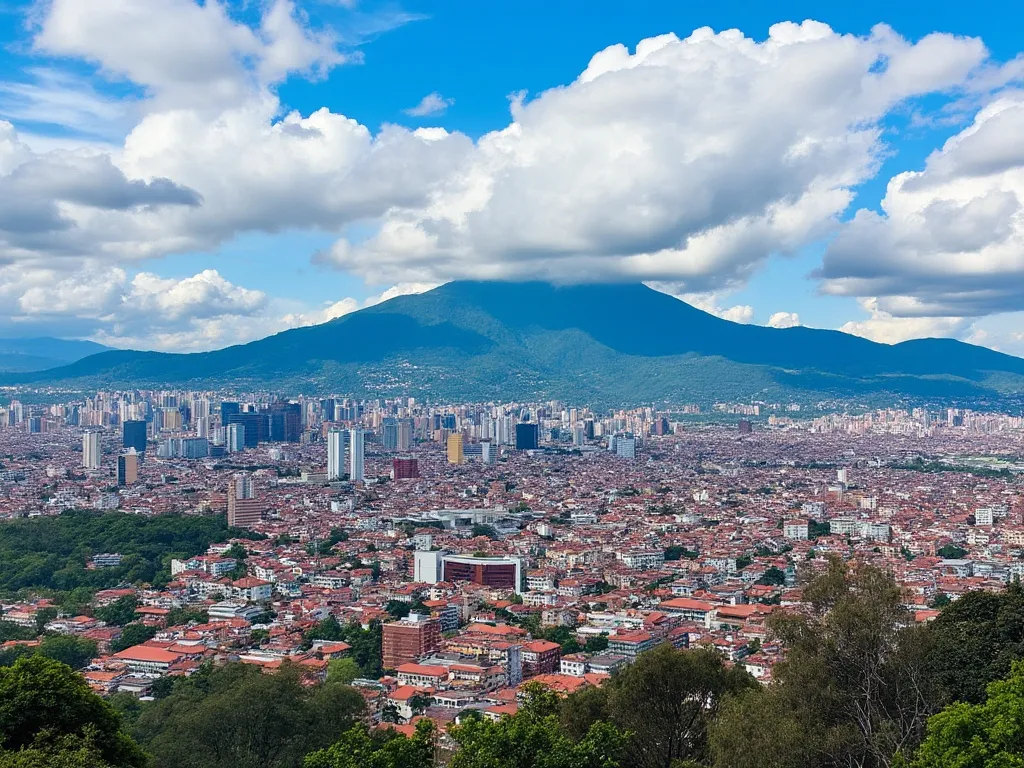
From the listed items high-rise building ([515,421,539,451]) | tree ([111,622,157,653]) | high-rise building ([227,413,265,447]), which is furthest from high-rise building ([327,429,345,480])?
tree ([111,622,157,653])

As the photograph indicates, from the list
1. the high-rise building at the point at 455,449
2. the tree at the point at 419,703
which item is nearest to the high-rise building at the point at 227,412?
the high-rise building at the point at 455,449

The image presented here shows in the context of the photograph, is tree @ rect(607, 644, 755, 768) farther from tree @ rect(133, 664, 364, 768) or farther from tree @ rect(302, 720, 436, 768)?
tree @ rect(133, 664, 364, 768)

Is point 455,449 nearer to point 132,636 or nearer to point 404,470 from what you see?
point 404,470

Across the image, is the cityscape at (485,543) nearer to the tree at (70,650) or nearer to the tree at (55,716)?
the tree at (70,650)

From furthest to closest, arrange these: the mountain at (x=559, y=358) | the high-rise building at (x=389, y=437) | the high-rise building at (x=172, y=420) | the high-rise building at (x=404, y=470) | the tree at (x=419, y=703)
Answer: the mountain at (x=559, y=358)
the high-rise building at (x=172, y=420)
the high-rise building at (x=389, y=437)
the high-rise building at (x=404, y=470)
the tree at (x=419, y=703)

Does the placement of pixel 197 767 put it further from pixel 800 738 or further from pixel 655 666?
pixel 800 738

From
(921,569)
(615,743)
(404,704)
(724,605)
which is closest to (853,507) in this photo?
(921,569)
